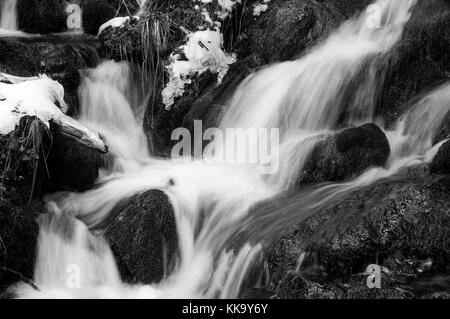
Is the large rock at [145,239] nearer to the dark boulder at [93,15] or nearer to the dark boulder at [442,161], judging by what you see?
the dark boulder at [442,161]

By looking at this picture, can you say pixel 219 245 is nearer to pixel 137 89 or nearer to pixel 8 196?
pixel 8 196

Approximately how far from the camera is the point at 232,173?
7305 mm

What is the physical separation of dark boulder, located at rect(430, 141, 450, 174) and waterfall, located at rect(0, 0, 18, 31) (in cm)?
680

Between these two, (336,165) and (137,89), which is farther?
(137,89)

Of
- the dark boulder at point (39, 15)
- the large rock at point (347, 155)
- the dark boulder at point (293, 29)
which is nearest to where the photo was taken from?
the large rock at point (347, 155)

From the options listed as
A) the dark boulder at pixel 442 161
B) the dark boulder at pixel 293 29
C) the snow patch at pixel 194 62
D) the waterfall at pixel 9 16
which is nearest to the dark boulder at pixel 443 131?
the dark boulder at pixel 442 161

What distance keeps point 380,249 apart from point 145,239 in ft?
7.44

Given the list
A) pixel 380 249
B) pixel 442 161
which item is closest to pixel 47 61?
pixel 442 161

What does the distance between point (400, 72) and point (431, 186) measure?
2566mm

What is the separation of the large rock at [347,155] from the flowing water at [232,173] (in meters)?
0.12

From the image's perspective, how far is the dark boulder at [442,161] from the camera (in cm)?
568

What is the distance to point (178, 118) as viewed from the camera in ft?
27.2

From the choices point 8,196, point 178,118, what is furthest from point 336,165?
point 8,196

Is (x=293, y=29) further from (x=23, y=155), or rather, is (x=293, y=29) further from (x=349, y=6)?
(x=23, y=155)
